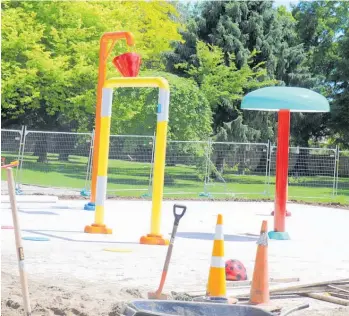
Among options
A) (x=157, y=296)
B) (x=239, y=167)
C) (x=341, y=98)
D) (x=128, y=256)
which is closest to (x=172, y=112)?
(x=239, y=167)

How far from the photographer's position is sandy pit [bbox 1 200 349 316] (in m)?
7.34

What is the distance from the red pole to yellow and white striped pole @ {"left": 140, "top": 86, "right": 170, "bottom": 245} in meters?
2.72

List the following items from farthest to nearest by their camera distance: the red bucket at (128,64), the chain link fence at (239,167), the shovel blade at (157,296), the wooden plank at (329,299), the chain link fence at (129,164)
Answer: the chain link fence at (239,167) < the chain link fence at (129,164) < the red bucket at (128,64) < the wooden plank at (329,299) < the shovel blade at (157,296)

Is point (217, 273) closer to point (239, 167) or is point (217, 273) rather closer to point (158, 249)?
point (158, 249)

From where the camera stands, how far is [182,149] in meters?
29.1

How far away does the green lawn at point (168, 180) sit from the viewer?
91.1 ft

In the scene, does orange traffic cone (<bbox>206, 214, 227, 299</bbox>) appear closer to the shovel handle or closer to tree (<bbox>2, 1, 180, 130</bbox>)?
the shovel handle

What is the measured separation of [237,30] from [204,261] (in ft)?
95.1

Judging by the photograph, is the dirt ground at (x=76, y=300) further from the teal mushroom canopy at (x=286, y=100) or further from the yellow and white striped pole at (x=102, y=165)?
the teal mushroom canopy at (x=286, y=100)

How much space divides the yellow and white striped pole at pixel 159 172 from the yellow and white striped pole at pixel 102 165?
50.4 inches

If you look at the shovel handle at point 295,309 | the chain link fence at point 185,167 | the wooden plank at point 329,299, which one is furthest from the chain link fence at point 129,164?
the shovel handle at point 295,309

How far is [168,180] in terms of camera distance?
31.1 m

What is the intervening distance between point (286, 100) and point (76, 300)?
26.4ft

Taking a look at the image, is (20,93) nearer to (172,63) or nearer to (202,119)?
(172,63)
